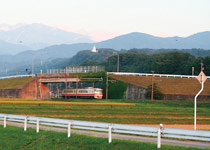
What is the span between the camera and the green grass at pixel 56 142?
75.0 ft

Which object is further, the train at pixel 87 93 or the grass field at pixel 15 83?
the grass field at pixel 15 83

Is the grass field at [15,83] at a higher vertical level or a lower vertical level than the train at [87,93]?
higher

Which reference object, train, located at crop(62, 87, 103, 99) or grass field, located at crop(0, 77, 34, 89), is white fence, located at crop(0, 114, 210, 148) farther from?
grass field, located at crop(0, 77, 34, 89)

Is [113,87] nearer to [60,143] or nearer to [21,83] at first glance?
[21,83]

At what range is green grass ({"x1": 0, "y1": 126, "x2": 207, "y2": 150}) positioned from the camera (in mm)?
22859

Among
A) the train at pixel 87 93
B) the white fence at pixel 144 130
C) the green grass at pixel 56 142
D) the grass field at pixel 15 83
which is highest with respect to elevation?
the white fence at pixel 144 130

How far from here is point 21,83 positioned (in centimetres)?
13100

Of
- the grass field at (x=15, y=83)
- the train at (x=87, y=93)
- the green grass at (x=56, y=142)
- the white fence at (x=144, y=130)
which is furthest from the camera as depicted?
the grass field at (x=15, y=83)

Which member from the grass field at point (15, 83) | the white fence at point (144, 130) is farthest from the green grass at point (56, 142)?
the grass field at point (15, 83)

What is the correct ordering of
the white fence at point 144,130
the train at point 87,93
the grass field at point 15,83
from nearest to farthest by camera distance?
the white fence at point 144,130
the train at point 87,93
the grass field at point 15,83

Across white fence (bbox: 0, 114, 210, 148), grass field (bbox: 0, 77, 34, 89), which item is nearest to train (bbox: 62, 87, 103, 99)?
grass field (bbox: 0, 77, 34, 89)

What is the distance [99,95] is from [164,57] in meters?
75.8

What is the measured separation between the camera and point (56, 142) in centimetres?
2672

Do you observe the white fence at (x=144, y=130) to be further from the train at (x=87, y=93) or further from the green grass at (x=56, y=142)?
the train at (x=87, y=93)
